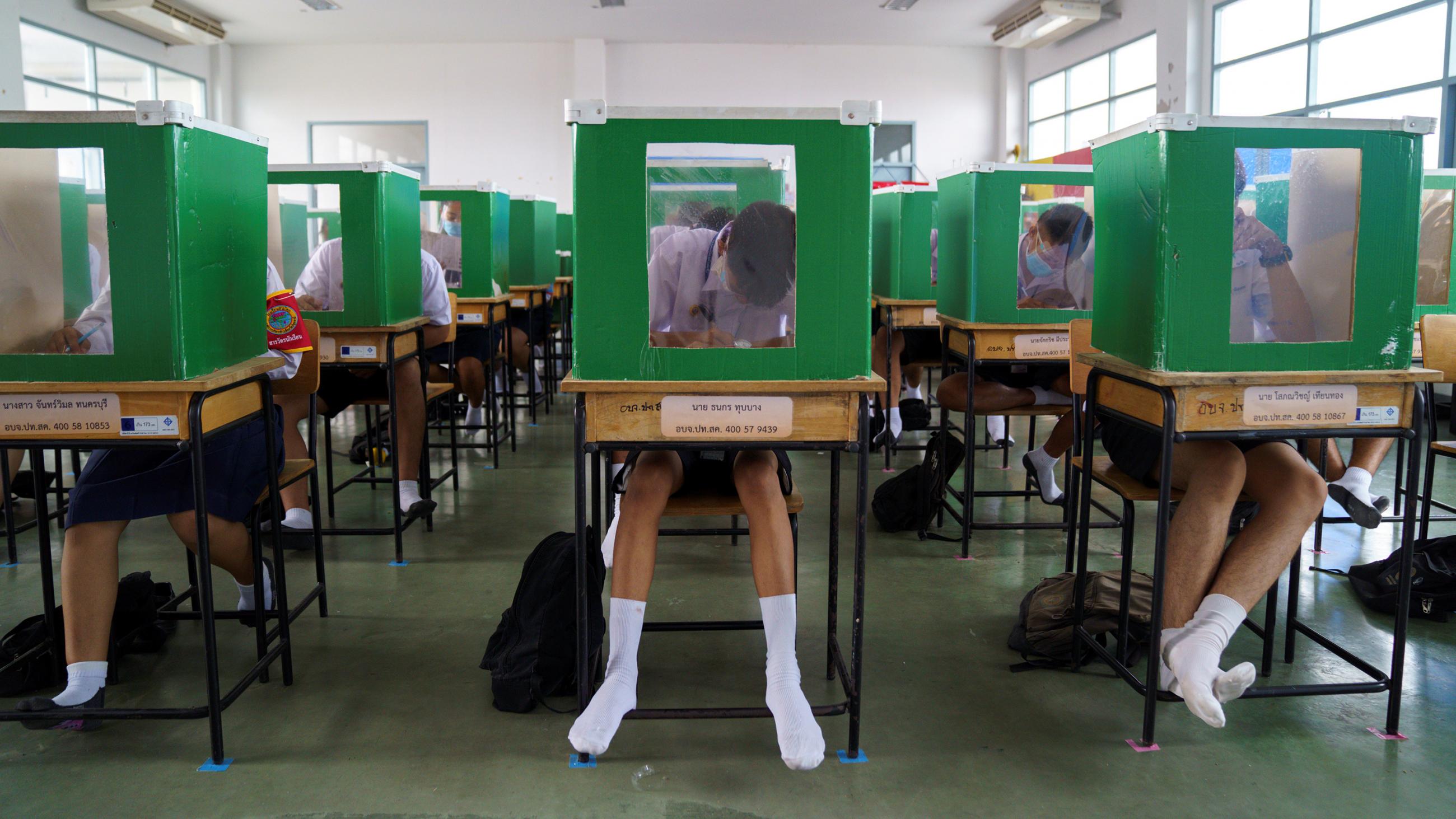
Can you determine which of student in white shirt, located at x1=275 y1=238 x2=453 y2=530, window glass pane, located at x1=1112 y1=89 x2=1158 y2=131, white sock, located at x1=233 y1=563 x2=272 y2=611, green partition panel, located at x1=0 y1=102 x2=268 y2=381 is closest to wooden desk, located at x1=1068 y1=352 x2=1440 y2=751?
green partition panel, located at x1=0 y1=102 x2=268 y2=381

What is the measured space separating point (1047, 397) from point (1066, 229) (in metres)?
0.61


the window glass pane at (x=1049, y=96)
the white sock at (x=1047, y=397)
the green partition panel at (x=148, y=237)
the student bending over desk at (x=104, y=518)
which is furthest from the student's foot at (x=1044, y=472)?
the window glass pane at (x=1049, y=96)

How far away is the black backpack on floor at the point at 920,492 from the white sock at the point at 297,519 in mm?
2041

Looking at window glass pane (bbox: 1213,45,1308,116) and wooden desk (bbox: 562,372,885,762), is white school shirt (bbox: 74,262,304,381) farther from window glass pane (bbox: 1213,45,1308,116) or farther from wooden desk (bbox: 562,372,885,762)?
window glass pane (bbox: 1213,45,1308,116)

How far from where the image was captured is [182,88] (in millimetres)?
12398

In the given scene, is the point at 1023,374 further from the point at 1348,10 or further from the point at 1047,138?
the point at 1047,138

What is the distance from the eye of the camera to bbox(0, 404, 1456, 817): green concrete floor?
1.79 meters

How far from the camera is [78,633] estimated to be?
2.01 meters

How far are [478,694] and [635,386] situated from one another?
0.92m

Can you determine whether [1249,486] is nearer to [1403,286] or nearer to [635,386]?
[1403,286]

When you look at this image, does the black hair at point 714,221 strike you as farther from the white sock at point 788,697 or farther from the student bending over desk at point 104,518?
the student bending over desk at point 104,518

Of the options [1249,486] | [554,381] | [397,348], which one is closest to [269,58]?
[554,381]

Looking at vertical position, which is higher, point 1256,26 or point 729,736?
point 1256,26

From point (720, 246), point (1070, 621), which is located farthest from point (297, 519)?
point (1070, 621)
